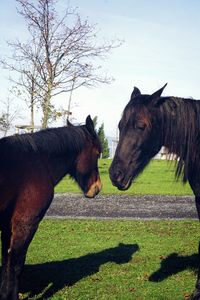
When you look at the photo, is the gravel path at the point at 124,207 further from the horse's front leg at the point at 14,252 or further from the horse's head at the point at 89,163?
the horse's front leg at the point at 14,252

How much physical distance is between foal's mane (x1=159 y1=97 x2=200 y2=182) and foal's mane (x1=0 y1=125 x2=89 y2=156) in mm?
1285

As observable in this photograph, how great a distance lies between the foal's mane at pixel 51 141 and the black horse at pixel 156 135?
97 centimetres

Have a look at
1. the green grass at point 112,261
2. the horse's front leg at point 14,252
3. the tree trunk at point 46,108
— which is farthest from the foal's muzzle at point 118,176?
the tree trunk at point 46,108

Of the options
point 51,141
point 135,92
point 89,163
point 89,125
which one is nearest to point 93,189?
point 89,163

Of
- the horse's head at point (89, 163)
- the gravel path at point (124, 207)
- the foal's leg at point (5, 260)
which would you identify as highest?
the horse's head at point (89, 163)

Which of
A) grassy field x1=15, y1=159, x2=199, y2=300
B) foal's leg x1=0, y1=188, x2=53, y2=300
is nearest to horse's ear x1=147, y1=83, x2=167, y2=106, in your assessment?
grassy field x1=15, y1=159, x2=199, y2=300

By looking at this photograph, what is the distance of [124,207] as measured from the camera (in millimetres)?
14625

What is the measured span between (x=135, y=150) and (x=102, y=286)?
2.47 metres

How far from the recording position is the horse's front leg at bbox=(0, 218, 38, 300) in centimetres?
477

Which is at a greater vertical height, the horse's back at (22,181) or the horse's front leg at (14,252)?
the horse's back at (22,181)

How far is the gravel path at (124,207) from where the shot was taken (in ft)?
42.5

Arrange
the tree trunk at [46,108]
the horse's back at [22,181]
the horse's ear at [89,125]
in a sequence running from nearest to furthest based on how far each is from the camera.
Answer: the horse's back at [22,181], the horse's ear at [89,125], the tree trunk at [46,108]

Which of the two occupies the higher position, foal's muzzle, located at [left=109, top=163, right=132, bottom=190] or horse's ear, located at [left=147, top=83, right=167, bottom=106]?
horse's ear, located at [left=147, top=83, right=167, bottom=106]

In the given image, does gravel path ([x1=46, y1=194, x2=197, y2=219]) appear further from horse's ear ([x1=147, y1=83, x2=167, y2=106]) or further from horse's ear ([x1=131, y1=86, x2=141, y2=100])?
horse's ear ([x1=147, y1=83, x2=167, y2=106])
